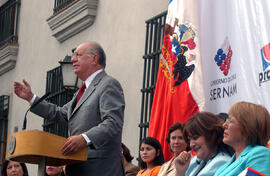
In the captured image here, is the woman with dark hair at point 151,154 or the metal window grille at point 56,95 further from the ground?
the metal window grille at point 56,95

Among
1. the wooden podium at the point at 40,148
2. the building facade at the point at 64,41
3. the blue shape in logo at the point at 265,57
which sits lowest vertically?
the wooden podium at the point at 40,148

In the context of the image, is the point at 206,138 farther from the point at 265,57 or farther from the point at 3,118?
the point at 3,118

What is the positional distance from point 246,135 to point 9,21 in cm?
1059

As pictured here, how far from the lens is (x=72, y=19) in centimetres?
1080

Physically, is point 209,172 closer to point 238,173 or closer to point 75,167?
point 238,173

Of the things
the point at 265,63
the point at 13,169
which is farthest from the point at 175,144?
the point at 13,169

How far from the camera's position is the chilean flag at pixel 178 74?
22.9ft

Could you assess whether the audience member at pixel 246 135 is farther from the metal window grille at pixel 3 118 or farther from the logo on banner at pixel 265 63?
the metal window grille at pixel 3 118

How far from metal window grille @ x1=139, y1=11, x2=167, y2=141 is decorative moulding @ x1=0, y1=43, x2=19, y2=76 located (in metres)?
5.37

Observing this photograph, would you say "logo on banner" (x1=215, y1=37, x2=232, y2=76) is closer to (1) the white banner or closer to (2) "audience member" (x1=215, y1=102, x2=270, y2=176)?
(1) the white banner

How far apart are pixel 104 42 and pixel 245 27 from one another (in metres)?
3.92

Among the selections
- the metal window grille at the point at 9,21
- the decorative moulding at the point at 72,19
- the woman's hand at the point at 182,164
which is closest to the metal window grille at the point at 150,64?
the decorative moulding at the point at 72,19

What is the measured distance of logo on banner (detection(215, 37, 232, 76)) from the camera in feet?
21.9

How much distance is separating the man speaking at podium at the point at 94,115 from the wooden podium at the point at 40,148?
50mm
